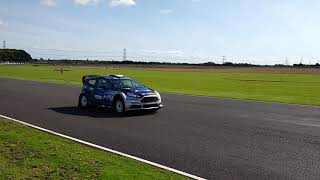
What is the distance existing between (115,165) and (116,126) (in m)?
5.69

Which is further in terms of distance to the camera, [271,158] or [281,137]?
[281,137]

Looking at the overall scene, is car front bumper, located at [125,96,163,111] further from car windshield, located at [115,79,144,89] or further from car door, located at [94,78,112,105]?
car door, located at [94,78,112,105]

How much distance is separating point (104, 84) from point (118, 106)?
1.72m

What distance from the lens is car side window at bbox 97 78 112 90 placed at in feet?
59.9

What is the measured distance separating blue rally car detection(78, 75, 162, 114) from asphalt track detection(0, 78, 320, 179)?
0.42m

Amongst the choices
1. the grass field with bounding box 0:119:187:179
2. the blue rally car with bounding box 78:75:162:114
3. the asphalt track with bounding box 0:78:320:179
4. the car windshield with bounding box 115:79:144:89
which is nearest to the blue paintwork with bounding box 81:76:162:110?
the blue rally car with bounding box 78:75:162:114

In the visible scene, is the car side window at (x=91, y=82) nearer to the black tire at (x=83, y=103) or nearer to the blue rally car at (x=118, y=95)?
the blue rally car at (x=118, y=95)

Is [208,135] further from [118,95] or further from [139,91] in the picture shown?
[118,95]

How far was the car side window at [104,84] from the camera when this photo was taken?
1827 cm

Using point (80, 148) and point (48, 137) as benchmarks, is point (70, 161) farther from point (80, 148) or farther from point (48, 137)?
point (48, 137)

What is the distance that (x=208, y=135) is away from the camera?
1177cm

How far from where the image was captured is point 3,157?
862 centimetres

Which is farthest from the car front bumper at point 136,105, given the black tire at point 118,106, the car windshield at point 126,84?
the car windshield at point 126,84

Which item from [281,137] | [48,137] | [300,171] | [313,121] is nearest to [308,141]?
[281,137]
